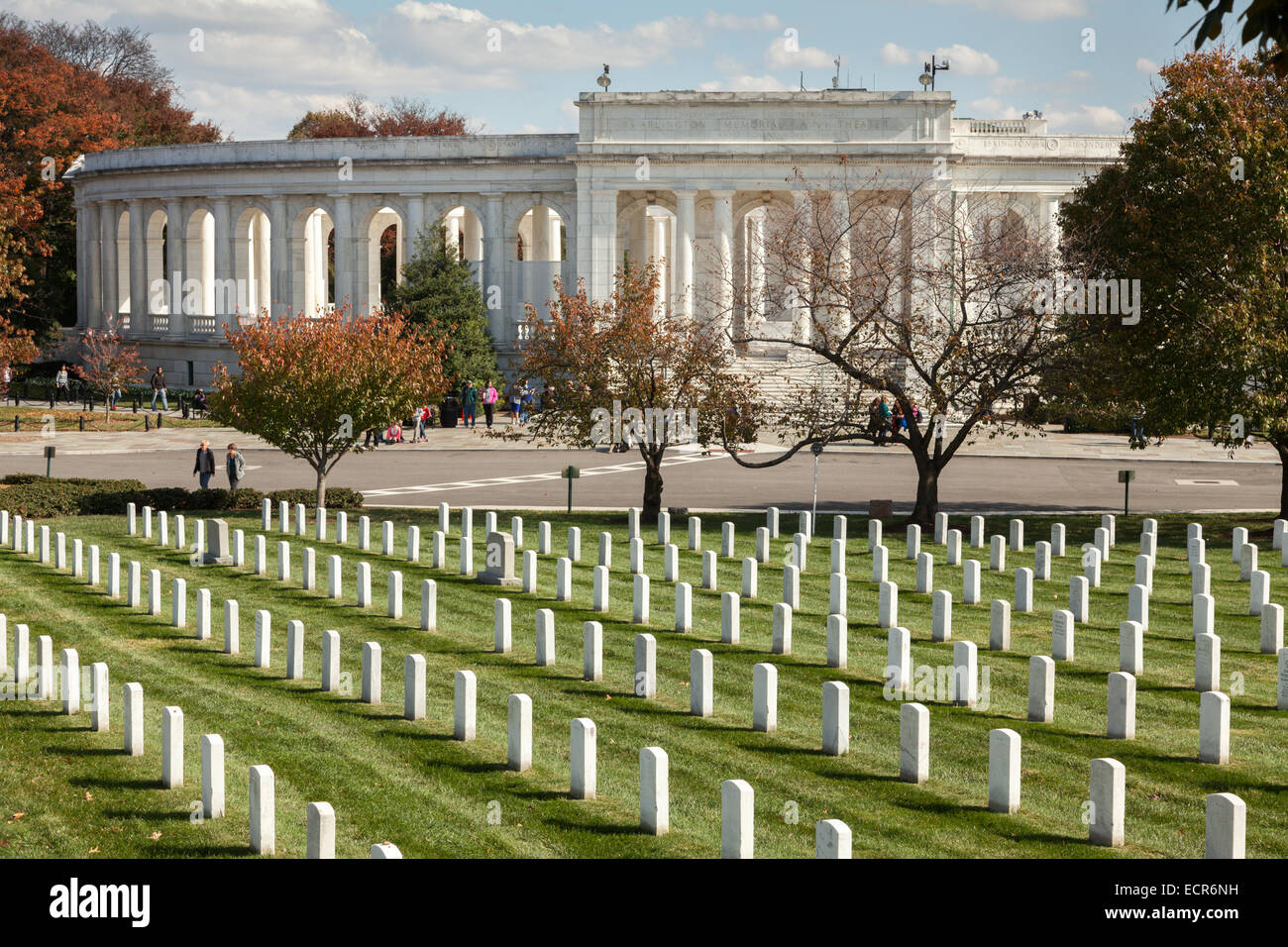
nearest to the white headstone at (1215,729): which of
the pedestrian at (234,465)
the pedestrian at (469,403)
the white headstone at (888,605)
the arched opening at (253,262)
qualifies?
the white headstone at (888,605)

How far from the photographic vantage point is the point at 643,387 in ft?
109

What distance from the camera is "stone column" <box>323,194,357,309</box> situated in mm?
73875

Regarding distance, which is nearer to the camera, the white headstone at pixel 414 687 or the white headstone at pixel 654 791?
the white headstone at pixel 654 791

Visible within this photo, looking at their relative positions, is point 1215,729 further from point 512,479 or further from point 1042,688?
point 512,479

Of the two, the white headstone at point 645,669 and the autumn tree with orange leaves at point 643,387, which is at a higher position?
the autumn tree with orange leaves at point 643,387

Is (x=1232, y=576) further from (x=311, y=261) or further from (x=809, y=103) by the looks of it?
(x=311, y=261)

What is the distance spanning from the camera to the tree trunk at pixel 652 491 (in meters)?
33.2

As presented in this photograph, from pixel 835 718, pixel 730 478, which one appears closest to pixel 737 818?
pixel 835 718

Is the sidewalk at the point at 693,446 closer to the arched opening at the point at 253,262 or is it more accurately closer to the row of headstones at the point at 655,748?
the arched opening at the point at 253,262

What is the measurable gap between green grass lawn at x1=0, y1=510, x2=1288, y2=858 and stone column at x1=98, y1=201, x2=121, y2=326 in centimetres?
6261

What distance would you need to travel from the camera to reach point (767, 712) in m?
15.6

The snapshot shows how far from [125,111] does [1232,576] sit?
3211 inches

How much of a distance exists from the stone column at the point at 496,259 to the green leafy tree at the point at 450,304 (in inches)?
220
